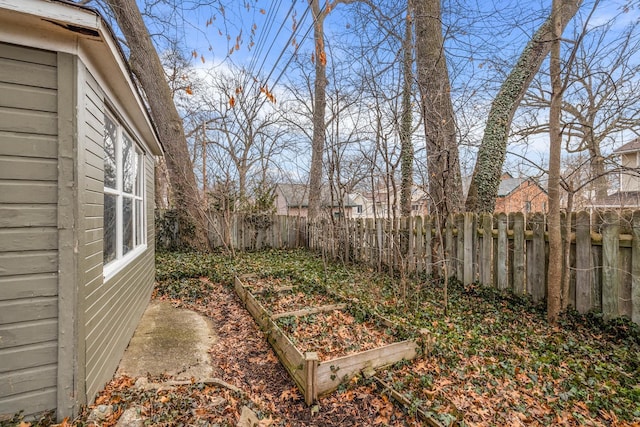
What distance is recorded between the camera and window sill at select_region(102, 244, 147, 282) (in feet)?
8.81

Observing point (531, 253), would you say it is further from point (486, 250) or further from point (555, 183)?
point (555, 183)

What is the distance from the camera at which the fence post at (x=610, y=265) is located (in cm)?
341

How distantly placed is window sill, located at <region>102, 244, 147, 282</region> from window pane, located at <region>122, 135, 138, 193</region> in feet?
2.57

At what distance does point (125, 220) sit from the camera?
3.58 metres

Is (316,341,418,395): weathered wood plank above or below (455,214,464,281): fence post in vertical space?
below

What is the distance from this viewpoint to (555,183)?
11.8 ft

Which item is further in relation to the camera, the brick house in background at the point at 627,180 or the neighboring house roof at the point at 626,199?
the neighboring house roof at the point at 626,199

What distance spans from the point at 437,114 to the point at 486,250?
230cm

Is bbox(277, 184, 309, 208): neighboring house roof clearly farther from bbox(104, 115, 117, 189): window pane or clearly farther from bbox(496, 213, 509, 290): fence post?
bbox(104, 115, 117, 189): window pane

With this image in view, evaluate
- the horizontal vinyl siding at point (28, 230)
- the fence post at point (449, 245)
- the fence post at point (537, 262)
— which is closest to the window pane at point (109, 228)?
the horizontal vinyl siding at point (28, 230)

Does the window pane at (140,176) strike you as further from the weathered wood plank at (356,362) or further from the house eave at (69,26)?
the weathered wood plank at (356,362)

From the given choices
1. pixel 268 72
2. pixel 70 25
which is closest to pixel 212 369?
pixel 70 25

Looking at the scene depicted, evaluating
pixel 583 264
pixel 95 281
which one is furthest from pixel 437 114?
pixel 95 281

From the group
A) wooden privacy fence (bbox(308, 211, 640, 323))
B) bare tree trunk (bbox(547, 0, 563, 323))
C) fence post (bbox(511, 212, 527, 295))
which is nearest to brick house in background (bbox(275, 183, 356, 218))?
wooden privacy fence (bbox(308, 211, 640, 323))
